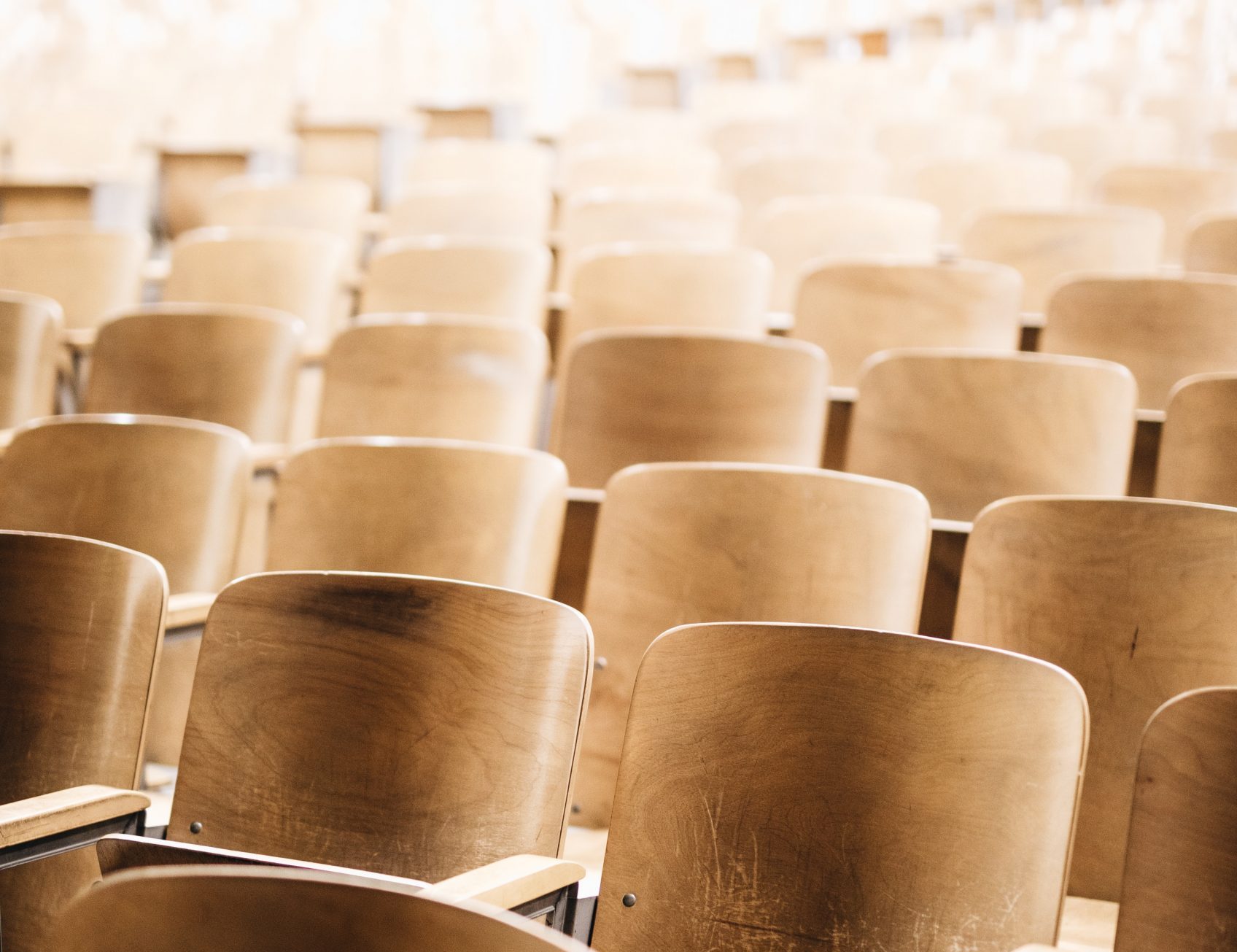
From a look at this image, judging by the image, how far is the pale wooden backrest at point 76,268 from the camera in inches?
44.1

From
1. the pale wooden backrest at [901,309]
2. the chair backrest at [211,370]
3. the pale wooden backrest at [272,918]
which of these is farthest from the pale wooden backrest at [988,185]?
the pale wooden backrest at [272,918]

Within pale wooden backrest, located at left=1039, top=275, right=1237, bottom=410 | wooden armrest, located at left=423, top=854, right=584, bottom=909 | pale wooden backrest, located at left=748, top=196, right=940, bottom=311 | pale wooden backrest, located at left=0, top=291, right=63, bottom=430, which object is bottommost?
wooden armrest, located at left=423, top=854, right=584, bottom=909

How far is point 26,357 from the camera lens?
91 cm

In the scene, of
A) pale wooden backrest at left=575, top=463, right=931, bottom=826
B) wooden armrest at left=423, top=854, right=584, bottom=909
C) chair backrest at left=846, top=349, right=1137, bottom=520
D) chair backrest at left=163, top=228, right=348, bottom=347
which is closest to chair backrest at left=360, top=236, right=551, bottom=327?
chair backrest at left=163, top=228, right=348, bottom=347

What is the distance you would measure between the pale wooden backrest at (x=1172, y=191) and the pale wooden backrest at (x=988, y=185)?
0.16ft

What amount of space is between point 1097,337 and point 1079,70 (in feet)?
5.93

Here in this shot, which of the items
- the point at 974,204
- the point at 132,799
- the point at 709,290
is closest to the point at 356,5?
the point at 974,204

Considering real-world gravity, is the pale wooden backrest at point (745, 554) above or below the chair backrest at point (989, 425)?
below

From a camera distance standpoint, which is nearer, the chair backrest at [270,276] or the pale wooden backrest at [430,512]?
the pale wooden backrest at [430,512]

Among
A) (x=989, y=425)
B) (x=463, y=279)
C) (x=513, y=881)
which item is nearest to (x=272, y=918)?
(x=513, y=881)

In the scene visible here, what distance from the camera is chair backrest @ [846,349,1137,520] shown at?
737 mm

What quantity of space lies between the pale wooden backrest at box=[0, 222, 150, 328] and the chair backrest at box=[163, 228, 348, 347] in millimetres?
44

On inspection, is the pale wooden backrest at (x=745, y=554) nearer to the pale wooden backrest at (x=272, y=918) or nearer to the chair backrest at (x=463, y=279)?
the pale wooden backrest at (x=272, y=918)

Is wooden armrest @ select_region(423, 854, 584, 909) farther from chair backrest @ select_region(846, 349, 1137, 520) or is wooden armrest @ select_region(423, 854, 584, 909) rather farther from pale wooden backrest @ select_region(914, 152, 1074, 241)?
pale wooden backrest @ select_region(914, 152, 1074, 241)
